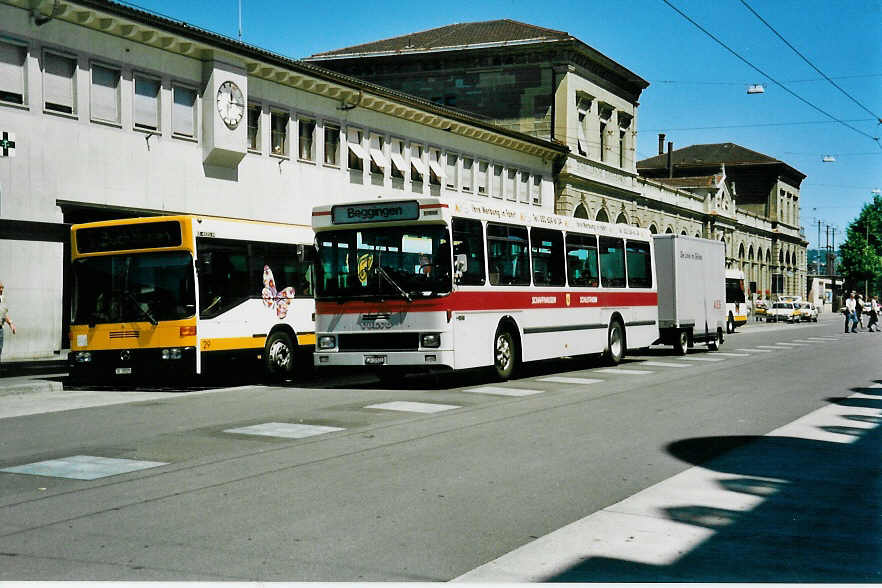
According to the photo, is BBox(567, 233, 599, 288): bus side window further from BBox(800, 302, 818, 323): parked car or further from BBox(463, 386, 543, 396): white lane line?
BBox(800, 302, 818, 323): parked car

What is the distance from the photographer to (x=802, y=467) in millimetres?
9125

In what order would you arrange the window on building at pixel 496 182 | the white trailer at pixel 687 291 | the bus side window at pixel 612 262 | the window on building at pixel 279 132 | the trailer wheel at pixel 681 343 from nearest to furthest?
the bus side window at pixel 612 262 → the white trailer at pixel 687 291 → the trailer wheel at pixel 681 343 → the window on building at pixel 279 132 → the window on building at pixel 496 182

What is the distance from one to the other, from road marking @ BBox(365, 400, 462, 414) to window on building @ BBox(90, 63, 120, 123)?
1545cm

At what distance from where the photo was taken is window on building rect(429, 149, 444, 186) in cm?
4156

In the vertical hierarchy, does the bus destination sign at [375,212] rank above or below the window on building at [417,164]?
below

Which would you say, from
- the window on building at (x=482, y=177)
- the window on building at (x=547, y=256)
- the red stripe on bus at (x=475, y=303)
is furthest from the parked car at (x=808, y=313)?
the window on building at (x=547, y=256)

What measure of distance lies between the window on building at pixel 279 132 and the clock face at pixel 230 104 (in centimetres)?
216

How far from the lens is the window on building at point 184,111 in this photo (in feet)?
94.0

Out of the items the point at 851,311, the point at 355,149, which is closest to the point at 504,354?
the point at 355,149

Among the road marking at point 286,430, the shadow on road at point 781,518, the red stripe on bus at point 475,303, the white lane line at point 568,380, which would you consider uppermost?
the red stripe on bus at point 475,303

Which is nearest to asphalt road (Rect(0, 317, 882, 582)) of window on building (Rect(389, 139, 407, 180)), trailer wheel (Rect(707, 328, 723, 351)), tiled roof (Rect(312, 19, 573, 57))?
trailer wheel (Rect(707, 328, 723, 351))

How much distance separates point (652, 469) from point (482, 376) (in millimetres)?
11112

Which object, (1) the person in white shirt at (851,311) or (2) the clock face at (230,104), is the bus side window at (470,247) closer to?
(2) the clock face at (230,104)

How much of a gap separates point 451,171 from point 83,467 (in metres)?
35.0
